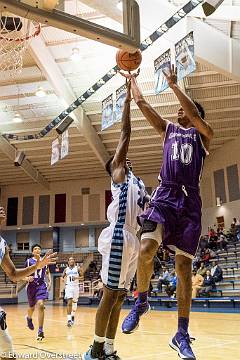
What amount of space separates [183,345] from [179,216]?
92 cm

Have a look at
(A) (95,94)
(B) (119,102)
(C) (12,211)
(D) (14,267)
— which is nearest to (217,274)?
(B) (119,102)

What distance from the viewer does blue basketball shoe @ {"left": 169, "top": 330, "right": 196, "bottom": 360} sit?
2875 millimetres

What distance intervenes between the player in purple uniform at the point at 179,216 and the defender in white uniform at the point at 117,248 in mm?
361

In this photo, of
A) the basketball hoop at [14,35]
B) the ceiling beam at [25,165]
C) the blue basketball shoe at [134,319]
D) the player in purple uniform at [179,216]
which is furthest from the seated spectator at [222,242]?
the blue basketball shoe at [134,319]

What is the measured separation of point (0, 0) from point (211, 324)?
8.20m

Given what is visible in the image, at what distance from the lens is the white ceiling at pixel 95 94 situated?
13.0m

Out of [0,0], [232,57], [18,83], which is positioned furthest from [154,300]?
[0,0]

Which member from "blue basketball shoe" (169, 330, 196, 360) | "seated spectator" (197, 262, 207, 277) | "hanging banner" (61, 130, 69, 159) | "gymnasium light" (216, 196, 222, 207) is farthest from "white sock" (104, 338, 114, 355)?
"gymnasium light" (216, 196, 222, 207)

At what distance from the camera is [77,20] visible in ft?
11.1

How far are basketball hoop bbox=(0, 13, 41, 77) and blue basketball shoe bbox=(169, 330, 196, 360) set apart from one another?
457 centimetres

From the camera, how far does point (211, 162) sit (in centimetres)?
2488

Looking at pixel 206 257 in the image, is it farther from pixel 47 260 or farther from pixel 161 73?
pixel 47 260

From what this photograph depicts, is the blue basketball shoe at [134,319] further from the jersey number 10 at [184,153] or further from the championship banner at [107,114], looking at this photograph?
the championship banner at [107,114]

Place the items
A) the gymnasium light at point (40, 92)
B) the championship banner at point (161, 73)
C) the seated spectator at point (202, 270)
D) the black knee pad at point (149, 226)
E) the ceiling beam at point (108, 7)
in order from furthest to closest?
the gymnasium light at point (40, 92) < the seated spectator at point (202, 270) < the championship banner at point (161, 73) < the ceiling beam at point (108, 7) < the black knee pad at point (149, 226)
